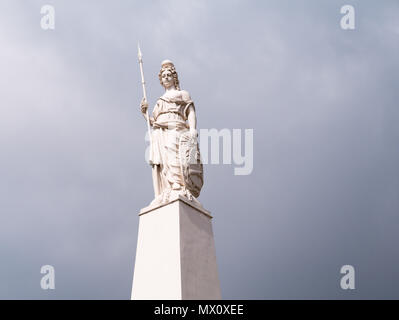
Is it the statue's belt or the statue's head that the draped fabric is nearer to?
the statue's belt

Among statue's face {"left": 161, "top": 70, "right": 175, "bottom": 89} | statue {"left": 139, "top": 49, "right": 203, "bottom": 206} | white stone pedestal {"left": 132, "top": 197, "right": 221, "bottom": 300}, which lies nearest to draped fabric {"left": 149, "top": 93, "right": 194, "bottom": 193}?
statue {"left": 139, "top": 49, "right": 203, "bottom": 206}

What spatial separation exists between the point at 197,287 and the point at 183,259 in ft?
2.52

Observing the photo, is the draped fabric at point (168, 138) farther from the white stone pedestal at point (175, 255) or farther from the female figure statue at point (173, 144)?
the white stone pedestal at point (175, 255)

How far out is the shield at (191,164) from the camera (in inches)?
716

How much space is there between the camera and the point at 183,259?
55.0 ft

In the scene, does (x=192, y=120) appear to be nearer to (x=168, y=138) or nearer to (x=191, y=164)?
(x=168, y=138)

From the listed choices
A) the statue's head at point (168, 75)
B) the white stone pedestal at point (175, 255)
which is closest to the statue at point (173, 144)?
the statue's head at point (168, 75)

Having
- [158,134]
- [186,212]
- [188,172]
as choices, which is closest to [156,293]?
[186,212]

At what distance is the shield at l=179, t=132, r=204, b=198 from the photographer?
1819cm
